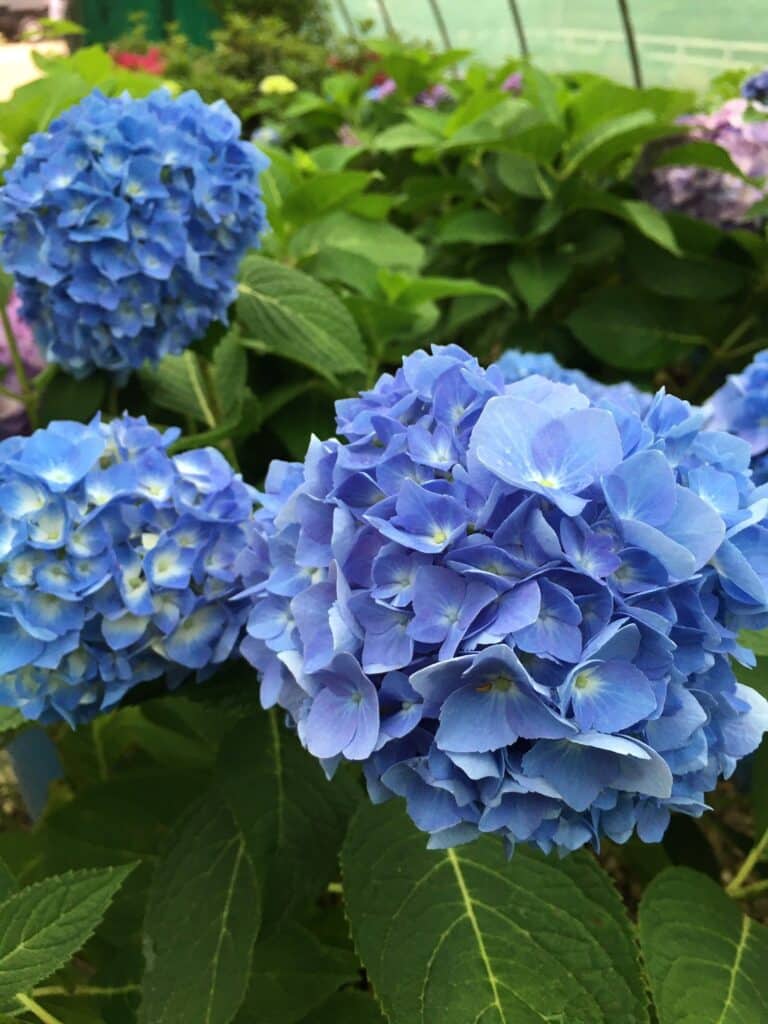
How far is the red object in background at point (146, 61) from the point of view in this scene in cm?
322

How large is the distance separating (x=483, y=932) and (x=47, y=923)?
0.27 m

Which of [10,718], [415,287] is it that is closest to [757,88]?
[415,287]

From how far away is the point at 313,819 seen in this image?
0.67 m

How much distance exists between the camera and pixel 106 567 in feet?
2.01

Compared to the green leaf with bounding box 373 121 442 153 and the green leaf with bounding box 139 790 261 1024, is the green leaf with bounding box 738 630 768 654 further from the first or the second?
the green leaf with bounding box 373 121 442 153

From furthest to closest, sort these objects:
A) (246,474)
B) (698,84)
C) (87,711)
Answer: (698,84), (246,474), (87,711)

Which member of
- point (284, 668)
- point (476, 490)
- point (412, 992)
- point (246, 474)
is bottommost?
point (246, 474)

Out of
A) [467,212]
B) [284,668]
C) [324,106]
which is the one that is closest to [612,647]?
[284,668]

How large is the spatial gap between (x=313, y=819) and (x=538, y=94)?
4.57ft

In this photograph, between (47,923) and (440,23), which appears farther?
(440,23)

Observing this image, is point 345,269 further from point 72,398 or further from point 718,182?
point 718,182

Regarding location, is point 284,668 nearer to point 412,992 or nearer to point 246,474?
point 412,992

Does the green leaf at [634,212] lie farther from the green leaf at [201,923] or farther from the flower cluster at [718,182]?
the green leaf at [201,923]

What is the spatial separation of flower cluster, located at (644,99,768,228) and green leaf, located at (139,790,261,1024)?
1.39 meters
